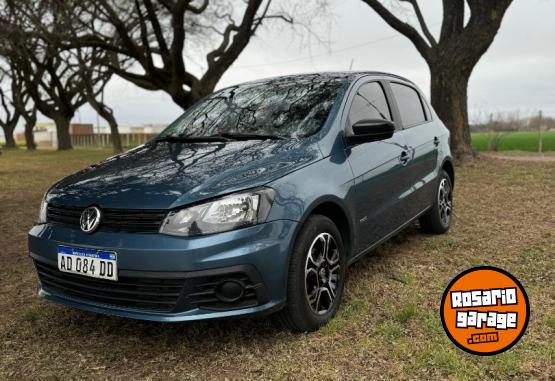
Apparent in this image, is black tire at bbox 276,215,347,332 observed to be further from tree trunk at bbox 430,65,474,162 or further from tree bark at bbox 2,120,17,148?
tree bark at bbox 2,120,17,148

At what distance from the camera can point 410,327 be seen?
3150 millimetres

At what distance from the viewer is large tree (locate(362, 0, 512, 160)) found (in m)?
10.3

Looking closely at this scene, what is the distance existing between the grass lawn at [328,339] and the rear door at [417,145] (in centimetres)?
54

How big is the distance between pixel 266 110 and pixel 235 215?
1.41 metres

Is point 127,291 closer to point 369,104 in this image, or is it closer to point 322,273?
point 322,273

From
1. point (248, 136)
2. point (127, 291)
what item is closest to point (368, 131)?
point (248, 136)

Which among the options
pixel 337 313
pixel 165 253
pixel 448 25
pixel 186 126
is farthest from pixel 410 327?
pixel 448 25

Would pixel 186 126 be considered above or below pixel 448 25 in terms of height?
below

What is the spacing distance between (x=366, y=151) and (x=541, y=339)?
160 centimetres

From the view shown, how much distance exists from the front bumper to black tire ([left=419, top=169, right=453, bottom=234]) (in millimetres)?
2791

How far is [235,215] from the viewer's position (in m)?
2.68

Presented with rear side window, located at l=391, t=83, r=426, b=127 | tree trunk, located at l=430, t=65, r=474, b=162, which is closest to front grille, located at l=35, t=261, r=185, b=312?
rear side window, located at l=391, t=83, r=426, b=127

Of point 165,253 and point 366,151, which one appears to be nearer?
point 165,253

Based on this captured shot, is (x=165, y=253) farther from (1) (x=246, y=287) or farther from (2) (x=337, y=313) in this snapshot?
(2) (x=337, y=313)
